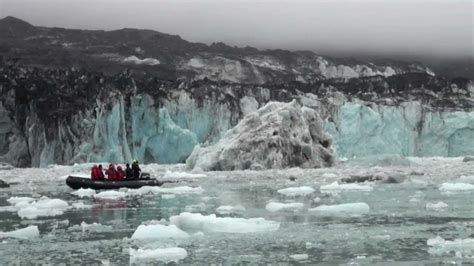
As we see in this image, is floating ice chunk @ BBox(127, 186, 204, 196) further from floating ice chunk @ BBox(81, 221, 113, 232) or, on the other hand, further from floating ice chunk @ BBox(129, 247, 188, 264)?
floating ice chunk @ BBox(129, 247, 188, 264)

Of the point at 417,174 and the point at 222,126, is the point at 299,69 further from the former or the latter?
the point at 417,174

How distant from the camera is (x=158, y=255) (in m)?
8.25

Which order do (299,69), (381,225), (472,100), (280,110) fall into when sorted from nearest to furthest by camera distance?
(381,225) < (280,110) < (472,100) < (299,69)

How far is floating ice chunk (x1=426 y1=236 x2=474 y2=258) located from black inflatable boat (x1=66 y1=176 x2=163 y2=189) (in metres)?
12.8

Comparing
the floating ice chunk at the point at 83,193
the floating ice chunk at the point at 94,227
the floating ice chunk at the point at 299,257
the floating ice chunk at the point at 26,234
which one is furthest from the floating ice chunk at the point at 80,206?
the floating ice chunk at the point at 299,257

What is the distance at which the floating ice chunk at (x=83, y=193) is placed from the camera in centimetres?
1826

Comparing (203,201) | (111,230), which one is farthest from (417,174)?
(111,230)

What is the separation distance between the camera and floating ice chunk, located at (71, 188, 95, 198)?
59.9ft

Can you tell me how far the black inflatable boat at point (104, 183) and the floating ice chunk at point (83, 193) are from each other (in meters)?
0.53

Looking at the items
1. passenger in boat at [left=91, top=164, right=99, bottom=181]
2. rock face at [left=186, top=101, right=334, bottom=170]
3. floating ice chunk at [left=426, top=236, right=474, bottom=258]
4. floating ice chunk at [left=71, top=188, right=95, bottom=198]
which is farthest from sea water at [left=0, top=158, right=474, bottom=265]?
rock face at [left=186, top=101, right=334, bottom=170]

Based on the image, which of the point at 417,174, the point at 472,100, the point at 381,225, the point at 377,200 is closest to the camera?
the point at 381,225

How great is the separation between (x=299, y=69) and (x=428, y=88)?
72616 mm

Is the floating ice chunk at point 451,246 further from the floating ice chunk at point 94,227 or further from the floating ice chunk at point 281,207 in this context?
the floating ice chunk at point 94,227

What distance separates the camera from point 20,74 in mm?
44812
